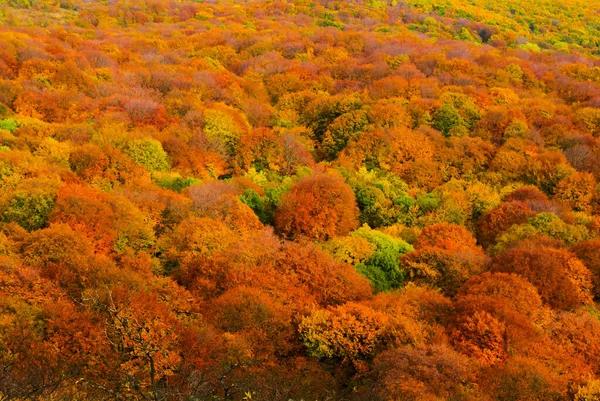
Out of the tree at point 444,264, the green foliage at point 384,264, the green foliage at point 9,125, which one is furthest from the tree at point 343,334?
the green foliage at point 9,125

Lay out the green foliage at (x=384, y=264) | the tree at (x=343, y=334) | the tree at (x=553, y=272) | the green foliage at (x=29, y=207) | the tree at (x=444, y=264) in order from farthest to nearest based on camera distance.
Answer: the green foliage at (x=384, y=264), the tree at (x=444, y=264), the green foliage at (x=29, y=207), the tree at (x=553, y=272), the tree at (x=343, y=334)

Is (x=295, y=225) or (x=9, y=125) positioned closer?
(x=295, y=225)

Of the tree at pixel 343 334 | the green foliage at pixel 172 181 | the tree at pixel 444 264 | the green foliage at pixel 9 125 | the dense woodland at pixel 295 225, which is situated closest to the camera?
the dense woodland at pixel 295 225

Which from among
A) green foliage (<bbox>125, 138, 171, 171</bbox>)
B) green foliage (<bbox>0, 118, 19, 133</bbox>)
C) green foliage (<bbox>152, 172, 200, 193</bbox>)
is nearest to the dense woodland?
green foliage (<bbox>125, 138, 171, 171</bbox>)

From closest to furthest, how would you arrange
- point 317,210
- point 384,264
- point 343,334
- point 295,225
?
→ point 343,334
point 384,264
point 295,225
point 317,210

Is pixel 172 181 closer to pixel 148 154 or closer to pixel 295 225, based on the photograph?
pixel 148 154

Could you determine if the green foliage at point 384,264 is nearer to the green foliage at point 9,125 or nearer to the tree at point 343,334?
→ the tree at point 343,334

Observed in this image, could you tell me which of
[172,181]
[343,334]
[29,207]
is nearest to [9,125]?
[172,181]

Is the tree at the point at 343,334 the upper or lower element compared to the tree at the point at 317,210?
upper

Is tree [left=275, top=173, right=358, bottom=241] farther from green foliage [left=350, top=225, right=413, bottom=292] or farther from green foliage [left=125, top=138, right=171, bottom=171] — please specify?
green foliage [left=125, top=138, right=171, bottom=171]
